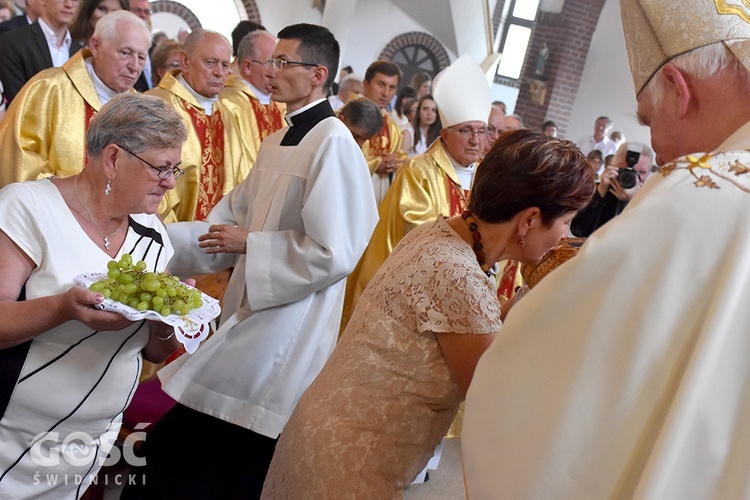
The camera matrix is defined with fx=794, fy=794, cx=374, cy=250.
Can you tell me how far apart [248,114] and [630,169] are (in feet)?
8.47

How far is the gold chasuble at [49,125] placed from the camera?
11.1 feet

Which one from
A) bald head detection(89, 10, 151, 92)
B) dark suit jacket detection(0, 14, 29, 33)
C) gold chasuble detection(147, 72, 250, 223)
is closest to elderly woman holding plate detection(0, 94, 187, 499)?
bald head detection(89, 10, 151, 92)

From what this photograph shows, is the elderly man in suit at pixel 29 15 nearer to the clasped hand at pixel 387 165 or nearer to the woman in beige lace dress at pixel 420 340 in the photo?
the clasped hand at pixel 387 165

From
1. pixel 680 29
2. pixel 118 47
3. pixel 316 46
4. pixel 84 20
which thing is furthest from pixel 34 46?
pixel 680 29

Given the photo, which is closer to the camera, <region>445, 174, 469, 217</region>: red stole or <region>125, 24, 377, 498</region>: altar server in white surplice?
<region>125, 24, 377, 498</region>: altar server in white surplice

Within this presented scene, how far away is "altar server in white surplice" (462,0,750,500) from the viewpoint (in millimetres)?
957

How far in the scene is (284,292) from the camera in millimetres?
2865

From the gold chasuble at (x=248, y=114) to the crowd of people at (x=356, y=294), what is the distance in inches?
23.1

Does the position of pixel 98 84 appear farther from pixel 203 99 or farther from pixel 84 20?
pixel 203 99

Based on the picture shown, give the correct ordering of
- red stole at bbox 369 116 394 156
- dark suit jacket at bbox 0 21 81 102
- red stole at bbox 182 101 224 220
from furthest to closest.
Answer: red stole at bbox 369 116 394 156 < red stole at bbox 182 101 224 220 < dark suit jacket at bbox 0 21 81 102

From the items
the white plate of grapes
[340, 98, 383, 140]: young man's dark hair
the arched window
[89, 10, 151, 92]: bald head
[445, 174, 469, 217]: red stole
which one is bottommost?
the arched window

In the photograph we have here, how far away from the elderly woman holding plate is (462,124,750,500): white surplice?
47.4 inches

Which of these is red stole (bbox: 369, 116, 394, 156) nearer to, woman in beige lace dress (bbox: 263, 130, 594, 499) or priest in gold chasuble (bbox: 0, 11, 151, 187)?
priest in gold chasuble (bbox: 0, 11, 151, 187)

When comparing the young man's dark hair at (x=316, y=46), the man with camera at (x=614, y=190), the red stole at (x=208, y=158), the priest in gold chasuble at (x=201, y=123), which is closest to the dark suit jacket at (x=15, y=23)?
the priest in gold chasuble at (x=201, y=123)
